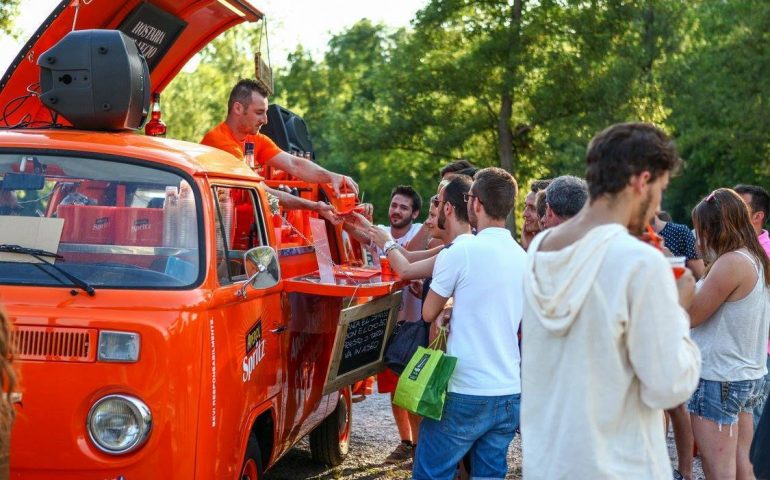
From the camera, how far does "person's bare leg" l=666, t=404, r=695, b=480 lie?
23.7 ft

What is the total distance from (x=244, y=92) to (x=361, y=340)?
2.03 meters

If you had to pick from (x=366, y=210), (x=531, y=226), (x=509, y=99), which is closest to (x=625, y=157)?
(x=366, y=210)

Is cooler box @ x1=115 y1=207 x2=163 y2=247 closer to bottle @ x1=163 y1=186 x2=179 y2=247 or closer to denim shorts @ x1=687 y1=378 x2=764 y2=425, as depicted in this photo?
bottle @ x1=163 y1=186 x2=179 y2=247

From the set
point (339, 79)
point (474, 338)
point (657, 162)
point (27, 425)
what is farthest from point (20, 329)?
point (339, 79)

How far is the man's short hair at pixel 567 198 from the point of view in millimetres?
5933

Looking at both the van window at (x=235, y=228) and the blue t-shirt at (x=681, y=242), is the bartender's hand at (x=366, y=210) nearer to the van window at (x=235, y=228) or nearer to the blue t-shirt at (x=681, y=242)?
the van window at (x=235, y=228)

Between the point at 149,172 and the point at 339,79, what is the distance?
57.0 m

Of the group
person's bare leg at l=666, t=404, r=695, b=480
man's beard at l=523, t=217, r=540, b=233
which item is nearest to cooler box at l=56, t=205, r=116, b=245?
man's beard at l=523, t=217, r=540, b=233

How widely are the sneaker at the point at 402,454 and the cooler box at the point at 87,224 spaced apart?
13.8 feet

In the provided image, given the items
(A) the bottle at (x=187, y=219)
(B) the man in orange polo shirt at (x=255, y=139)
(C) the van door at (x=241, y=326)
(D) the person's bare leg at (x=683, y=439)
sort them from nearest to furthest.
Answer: (C) the van door at (x=241, y=326)
(A) the bottle at (x=187, y=219)
(B) the man in orange polo shirt at (x=255, y=139)
(D) the person's bare leg at (x=683, y=439)

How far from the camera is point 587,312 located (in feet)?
10.8

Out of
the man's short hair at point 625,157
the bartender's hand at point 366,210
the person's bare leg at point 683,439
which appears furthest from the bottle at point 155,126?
the man's short hair at point 625,157

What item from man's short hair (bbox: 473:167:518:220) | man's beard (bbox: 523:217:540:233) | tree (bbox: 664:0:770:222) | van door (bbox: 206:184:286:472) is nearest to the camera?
van door (bbox: 206:184:286:472)

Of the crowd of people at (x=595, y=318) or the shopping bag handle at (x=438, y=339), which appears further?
the shopping bag handle at (x=438, y=339)
